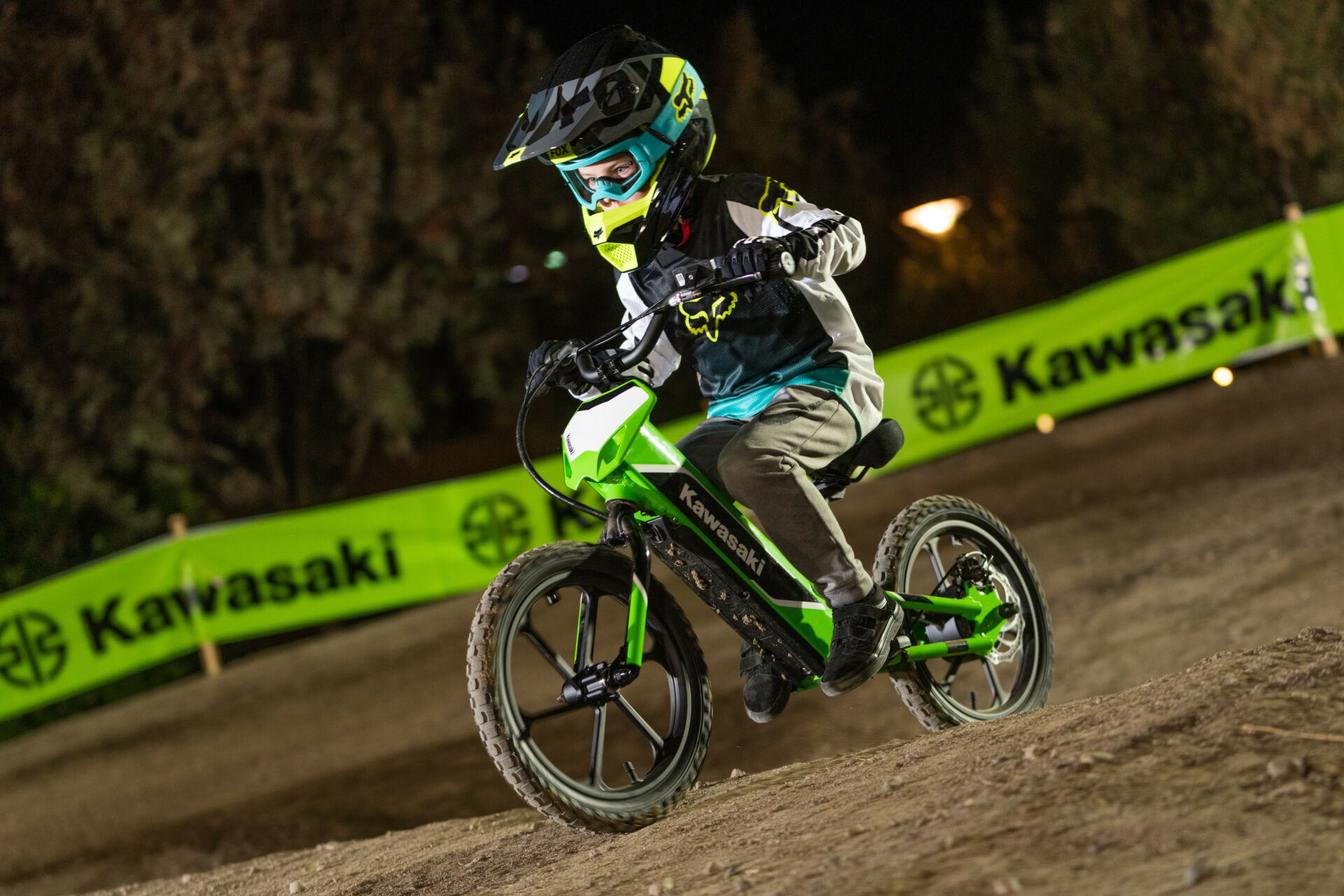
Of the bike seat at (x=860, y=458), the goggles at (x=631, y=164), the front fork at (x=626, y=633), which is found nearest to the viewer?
the front fork at (x=626, y=633)

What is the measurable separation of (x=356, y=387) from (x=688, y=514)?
13.5 metres

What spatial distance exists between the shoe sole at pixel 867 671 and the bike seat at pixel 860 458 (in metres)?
0.50

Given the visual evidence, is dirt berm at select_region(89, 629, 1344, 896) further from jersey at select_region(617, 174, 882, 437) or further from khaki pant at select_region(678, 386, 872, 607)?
jersey at select_region(617, 174, 882, 437)

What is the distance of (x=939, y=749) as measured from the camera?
163 inches

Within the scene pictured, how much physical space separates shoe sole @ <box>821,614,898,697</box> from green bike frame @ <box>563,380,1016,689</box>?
0.08 m

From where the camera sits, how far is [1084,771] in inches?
121

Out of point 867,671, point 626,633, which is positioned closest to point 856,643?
point 867,671

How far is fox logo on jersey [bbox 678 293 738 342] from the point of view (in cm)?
430

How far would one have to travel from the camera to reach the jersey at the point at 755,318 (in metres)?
4.28

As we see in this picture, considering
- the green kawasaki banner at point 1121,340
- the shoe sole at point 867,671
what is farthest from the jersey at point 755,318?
the green kawasaki banner at point 1121,340

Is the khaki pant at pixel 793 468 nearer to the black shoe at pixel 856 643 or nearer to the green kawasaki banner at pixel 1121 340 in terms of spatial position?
the black shoe at pixel 856 643

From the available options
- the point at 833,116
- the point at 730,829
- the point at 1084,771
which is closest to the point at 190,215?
the point at 730,829

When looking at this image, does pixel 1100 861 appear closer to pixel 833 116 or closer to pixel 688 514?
pixel 688 514

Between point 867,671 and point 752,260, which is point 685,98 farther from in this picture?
point 867,671
